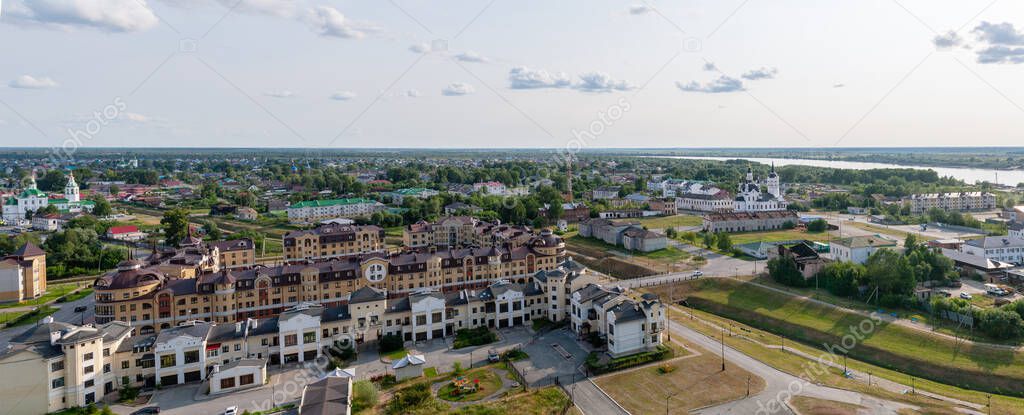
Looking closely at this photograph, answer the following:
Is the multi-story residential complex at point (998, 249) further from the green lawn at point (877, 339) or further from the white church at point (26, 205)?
the white church at point (26, 205)

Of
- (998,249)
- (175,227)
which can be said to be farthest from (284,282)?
(998,249)

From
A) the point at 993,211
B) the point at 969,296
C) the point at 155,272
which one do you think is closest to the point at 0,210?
the point at 155,272

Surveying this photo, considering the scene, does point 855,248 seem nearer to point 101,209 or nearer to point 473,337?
point 473,337

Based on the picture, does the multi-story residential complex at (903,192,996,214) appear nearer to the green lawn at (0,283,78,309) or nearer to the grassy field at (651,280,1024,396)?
the grassy field at (651,280,1024,396)

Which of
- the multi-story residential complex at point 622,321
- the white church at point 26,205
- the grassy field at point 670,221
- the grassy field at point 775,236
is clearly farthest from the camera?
the white church at point 26,205

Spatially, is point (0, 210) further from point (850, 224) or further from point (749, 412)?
point (850, 224)

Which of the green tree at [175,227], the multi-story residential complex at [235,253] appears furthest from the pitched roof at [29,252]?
the green tree at [175,227]
